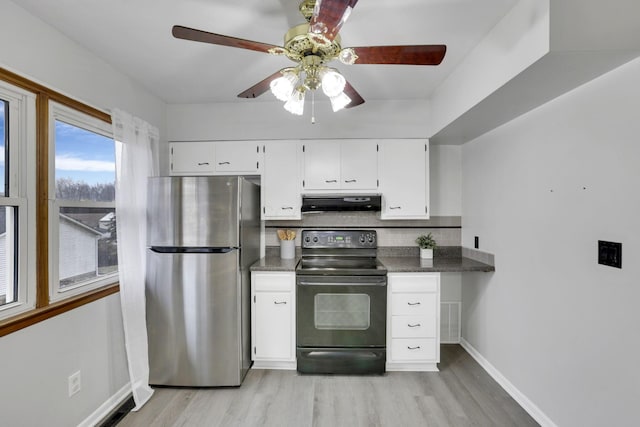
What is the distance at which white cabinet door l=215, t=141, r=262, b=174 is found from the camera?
2.89 m

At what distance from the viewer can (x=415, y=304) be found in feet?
8.24

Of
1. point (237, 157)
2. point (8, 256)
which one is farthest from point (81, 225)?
point (237, 157)

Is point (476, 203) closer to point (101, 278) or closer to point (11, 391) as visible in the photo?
point (101, 278)

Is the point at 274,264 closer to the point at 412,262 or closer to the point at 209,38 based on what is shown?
the point at 412,262

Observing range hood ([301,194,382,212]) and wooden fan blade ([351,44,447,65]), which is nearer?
wooden fan blade ([351,44,447,65])

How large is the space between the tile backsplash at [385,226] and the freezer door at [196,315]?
0.88 m

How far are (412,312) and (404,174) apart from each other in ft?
4.04

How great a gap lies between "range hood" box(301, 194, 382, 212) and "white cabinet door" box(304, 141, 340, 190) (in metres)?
0.13

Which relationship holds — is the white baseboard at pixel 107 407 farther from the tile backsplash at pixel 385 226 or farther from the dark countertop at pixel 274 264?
the tile backsplash at pixel 385 226

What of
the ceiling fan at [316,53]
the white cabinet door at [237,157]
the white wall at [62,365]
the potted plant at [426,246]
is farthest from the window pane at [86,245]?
the potted plant at [426,246]

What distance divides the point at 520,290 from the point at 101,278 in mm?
2987

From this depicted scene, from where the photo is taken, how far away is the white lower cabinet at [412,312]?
2.51 m

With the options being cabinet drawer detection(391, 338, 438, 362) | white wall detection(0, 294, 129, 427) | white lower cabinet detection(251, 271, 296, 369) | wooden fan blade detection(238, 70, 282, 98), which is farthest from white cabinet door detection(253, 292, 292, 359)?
wooden fan blade detection(238, 70, 282, 98)

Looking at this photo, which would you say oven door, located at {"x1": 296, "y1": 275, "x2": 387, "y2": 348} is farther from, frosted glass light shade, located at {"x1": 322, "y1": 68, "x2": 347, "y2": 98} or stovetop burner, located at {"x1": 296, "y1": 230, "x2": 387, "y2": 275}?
frosted glass light shade, located at {"x1": 322, "y1": 68, "x2": 347, "y2": 98}
